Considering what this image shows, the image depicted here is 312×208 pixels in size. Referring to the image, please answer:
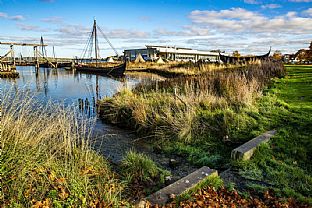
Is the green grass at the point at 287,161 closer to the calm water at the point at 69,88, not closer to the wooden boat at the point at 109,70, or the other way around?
the calm water at the point at 69,88

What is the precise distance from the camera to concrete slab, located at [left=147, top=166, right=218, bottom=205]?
3.87 metres

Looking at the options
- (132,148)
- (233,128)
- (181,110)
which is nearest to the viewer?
(132,148)

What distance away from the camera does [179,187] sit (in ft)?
13.8

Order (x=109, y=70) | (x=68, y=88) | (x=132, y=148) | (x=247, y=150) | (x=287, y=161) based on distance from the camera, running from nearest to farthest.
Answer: (x=287, y=161)
(x=247, y=150)
(x=132, y=148)
(x=68, y=88)
(x=109, y=70)

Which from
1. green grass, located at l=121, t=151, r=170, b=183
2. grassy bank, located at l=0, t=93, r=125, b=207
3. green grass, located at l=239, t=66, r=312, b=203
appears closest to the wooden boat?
green grass, located at l=239, t=66, r=312, b=203

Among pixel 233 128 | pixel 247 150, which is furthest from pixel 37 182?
pixel 233 128

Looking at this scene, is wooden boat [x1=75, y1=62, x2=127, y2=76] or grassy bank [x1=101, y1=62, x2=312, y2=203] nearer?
grassy bank [x1=101, y1=62, x2=312, y2=203]

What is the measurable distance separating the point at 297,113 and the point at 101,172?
652cm

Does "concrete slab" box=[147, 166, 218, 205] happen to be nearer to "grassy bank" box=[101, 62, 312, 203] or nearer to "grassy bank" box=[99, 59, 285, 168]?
"grassy bank" box=[101, 62, 312, 203]

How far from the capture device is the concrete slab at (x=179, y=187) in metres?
3.87

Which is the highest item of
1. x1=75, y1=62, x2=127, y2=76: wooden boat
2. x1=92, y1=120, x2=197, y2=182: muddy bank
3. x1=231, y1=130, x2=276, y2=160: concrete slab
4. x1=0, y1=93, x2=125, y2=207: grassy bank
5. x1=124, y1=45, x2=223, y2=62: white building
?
x1=124, y1=45, x2=223, y2=62: white building

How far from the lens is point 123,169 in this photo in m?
5.17

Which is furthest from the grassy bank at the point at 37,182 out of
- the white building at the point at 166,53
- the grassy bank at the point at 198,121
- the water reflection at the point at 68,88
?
the white building at the point at 166,53

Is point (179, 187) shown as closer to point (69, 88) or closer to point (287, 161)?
point (287, 161)
